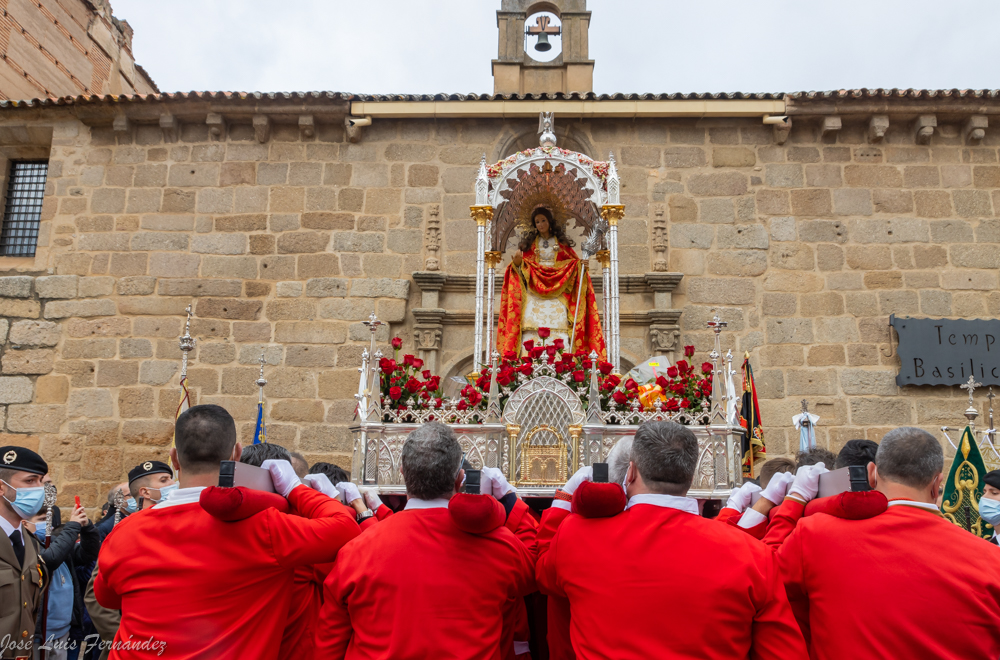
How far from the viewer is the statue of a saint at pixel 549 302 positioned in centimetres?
653

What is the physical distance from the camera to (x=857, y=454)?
285 centimetres

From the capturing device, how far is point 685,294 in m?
8.88

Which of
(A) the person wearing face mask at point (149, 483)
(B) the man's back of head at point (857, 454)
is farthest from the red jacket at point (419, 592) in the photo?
(A) the person wearing face mask at point (149, 483)

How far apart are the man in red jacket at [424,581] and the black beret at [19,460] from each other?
6.14ft

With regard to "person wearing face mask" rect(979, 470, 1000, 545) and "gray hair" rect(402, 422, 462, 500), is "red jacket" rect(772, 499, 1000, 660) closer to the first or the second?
"gray hair" rect(402, 422, 462, 500)

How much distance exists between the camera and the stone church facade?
866 cm

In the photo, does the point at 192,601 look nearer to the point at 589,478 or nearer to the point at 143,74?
the point at 589,478

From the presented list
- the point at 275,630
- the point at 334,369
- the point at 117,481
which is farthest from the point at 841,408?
the point at 117,481

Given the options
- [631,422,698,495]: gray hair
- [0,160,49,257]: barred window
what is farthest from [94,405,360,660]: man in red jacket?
[0,160,49,257]: barred window

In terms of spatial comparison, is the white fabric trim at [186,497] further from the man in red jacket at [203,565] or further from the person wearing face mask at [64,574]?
the person wearing face mask at [64,574]

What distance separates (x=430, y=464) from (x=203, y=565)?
0.82m

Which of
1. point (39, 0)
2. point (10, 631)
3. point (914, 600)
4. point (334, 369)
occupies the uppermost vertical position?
point (39, 0)

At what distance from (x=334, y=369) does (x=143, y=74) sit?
11145 mm

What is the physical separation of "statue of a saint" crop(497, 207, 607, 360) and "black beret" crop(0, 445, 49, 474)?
3768mm
